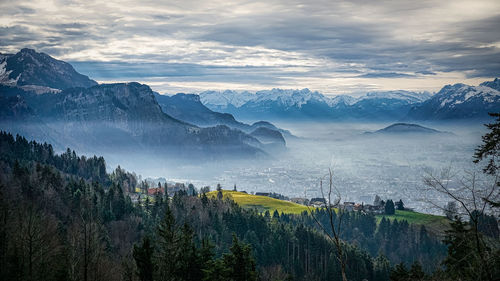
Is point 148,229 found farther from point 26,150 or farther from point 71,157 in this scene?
point 71,157

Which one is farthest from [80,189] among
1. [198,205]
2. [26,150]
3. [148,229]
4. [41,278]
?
[41,278]

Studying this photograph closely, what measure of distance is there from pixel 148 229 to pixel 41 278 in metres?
47.7

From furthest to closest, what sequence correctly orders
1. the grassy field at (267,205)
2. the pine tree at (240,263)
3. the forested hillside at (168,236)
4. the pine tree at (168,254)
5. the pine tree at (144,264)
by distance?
1. the grassy field at (267,205)
2. the forested hillside at (168,236)
3. the pine tree at (144,264)
4. the pine tree at (168,254)
5. the pine tree at (240,263)

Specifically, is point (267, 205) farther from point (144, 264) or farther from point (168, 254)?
point (168, 254)

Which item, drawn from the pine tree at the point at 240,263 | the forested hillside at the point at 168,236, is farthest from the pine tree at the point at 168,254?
the pine tree at the point at 240,263

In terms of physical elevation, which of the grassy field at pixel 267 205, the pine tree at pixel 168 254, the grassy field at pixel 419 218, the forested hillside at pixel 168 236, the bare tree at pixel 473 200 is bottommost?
the grassy field at pixel 419 218

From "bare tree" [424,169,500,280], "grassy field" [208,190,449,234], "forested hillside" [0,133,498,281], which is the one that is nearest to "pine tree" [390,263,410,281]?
"forested hillside" [0,133,498,281]

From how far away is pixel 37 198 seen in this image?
2763 inches

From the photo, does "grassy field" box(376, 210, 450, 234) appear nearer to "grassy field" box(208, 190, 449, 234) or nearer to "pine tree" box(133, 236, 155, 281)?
"grassy field" box(208, 190, 449, 234)

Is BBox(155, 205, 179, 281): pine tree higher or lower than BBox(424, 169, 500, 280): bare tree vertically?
lower

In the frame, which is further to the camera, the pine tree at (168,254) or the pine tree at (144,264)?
the pine tree at (144,264)

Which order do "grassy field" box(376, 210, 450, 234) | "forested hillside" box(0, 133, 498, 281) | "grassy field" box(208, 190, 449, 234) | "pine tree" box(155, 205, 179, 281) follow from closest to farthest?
"pine tree" box(155, 205, 179, 281)
"forested hillside" box(0, 133, 498, 281)
"grassy field" box(376, 210, 450, 234)
"grassy field" box(208, 190, 449, 234)

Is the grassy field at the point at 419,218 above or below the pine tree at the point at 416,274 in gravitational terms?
below

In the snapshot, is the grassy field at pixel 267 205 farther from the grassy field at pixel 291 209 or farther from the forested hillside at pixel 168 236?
the forested hillside at pixel 168 236
